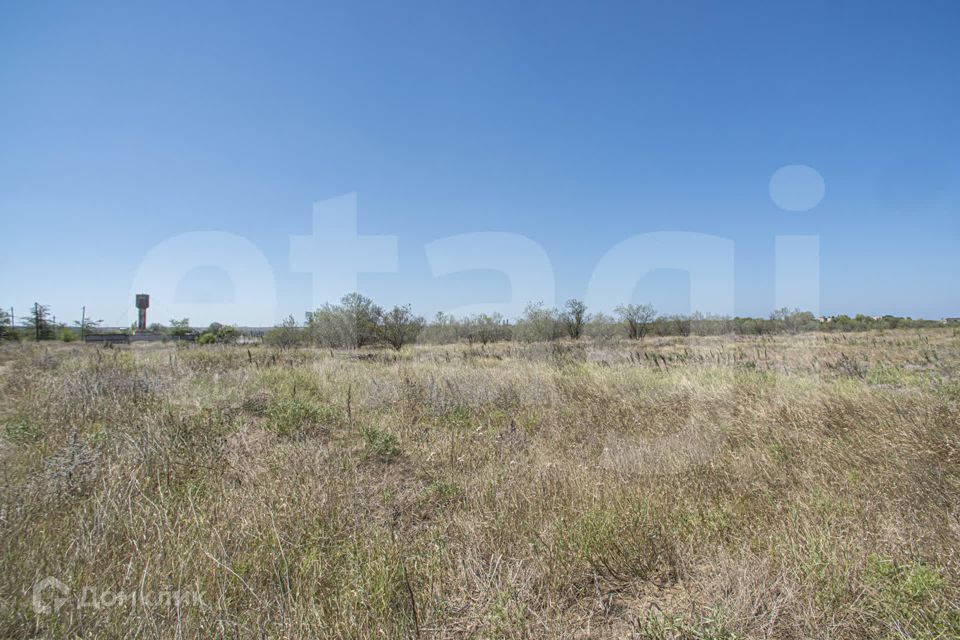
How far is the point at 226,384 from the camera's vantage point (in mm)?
7234

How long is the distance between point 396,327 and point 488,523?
26.0 meters

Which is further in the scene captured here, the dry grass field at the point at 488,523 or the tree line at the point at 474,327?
the tree line at the point at 474,327

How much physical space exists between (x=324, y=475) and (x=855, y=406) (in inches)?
244

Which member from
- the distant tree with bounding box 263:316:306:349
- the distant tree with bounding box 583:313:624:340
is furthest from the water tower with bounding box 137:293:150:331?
the distant tree with bounding box 583:313:624:340

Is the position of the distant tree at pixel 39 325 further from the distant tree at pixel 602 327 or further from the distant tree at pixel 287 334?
the distant tree at pixel 602 327

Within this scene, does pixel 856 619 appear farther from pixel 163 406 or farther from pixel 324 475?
pixel 163 406

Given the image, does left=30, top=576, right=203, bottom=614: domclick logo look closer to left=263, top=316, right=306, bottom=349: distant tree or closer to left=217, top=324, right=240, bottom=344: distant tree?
left=263, top=316, right=306, bottom=349: distant tree

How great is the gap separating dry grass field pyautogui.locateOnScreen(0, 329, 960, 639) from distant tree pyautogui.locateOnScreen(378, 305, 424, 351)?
71.9ft

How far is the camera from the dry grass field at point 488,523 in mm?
1736

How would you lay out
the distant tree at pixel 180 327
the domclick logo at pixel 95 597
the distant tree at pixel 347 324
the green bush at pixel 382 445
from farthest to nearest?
the distant tree at pixel 180 327, the distant tree at pixel 347 324, the green bush at pixel 382 445, the domclick logo at pixel 95 597

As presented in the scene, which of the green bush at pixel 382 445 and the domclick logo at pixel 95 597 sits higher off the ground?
the domclick logo at pixel 95 597

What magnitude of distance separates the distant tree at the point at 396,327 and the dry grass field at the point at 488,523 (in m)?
21.9

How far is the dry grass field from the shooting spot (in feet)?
5.70

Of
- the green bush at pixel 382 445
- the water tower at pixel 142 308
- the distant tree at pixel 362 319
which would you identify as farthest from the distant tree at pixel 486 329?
the water tower at pixel 142 308
